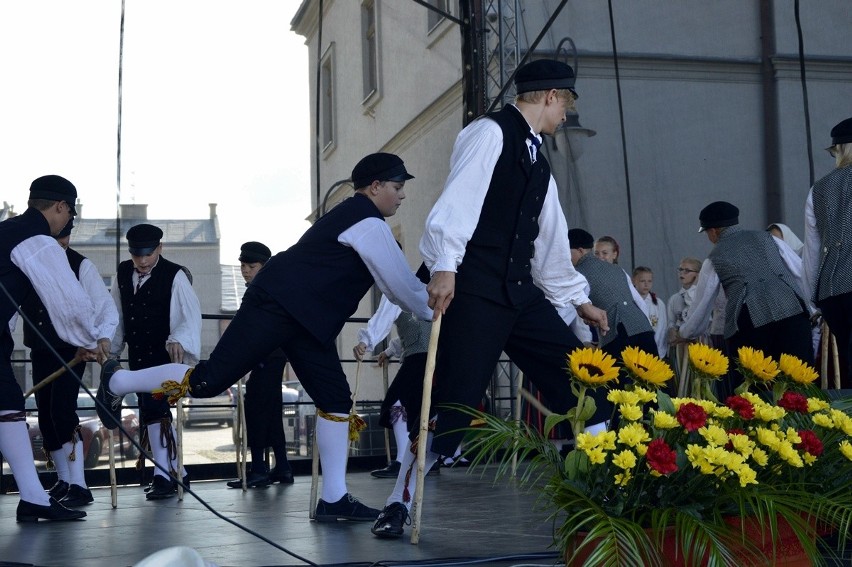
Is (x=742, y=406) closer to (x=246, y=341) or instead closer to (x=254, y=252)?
(x=246, y=341)

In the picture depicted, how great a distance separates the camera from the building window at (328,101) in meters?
20.5

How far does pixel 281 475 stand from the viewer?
805 cm

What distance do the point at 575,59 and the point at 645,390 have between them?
28.7ft

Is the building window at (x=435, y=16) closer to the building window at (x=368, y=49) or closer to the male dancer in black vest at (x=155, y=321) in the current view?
the building window at (x=368, y=49)

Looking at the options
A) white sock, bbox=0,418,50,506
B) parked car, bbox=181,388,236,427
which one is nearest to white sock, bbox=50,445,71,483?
white sock, bbox=0,418,50,506

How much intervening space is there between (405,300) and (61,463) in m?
2.91

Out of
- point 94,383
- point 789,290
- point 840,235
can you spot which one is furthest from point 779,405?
point 94,383

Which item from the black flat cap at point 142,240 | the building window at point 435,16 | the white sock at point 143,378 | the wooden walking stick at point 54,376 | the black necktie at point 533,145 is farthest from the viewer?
the building window at point 435,16

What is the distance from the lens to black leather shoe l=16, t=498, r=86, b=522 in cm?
555

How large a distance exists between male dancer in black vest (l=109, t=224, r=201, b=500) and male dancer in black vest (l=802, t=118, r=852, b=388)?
3.53 metres

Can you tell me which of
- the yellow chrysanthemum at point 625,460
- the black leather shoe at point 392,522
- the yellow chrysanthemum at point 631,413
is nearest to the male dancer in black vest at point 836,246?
the black leather shoe at point 392,522

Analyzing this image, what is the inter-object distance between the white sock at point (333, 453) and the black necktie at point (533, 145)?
5.16 ft

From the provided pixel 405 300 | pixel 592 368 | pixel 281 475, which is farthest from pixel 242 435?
pixel 592 368

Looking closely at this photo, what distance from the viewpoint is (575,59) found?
1130cm
